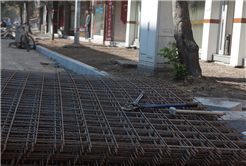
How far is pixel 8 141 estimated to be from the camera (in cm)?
200

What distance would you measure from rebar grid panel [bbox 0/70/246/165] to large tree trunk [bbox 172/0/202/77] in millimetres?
3549

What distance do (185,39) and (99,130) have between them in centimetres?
494

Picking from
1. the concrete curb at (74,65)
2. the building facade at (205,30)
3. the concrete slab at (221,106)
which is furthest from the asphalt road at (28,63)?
the concrete slab at (221,106)

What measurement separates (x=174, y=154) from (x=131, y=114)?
724mm

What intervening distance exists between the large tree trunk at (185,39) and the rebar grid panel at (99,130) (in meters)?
3.55

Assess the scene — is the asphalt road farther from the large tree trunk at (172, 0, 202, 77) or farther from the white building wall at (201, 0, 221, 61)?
the white building wall at (201, 0, 221, 61)

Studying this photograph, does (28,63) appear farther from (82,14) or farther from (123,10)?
(82,14)

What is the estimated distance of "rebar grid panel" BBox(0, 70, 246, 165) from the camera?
2033 mm

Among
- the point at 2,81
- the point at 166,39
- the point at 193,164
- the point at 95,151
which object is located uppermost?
the point at 166,39

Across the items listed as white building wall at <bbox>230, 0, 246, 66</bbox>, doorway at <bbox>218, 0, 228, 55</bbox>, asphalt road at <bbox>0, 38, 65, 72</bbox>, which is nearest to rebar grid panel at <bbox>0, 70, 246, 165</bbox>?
asphalt road at <bbox>0, 38, 65, 72</bbox>

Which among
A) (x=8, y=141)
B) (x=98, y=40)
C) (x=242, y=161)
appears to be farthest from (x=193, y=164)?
(x=98, y=40)

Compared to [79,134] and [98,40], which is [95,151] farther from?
[98,40]

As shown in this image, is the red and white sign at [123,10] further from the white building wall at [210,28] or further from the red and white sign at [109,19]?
the white building wall at [210,28]

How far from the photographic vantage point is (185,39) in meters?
6.83
